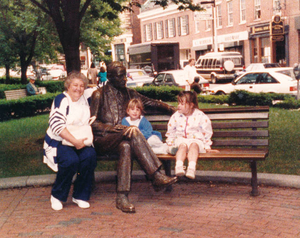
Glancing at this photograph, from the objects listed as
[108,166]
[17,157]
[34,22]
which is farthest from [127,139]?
[34,22]

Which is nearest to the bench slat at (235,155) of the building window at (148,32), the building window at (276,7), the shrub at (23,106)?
the shrub at (23,106)

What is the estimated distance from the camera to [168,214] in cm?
486

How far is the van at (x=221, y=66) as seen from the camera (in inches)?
1273

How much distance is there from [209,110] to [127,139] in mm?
1357

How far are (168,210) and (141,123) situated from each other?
3.72ft

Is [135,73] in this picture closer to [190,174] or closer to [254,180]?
[254,180]

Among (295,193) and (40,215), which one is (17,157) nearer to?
(40,215)

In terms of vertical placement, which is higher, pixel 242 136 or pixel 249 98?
pixel 242 136

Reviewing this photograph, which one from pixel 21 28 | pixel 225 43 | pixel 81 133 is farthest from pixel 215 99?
pixel 225 43

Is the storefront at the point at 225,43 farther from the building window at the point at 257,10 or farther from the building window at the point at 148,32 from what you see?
the building window at the point at 148,32

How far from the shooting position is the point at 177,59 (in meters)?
36.5

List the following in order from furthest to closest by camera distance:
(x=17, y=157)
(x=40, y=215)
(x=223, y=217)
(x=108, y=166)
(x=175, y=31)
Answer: (x=175, y=31) < (x=17, y=157) < (x=108, y=166) < (x=40, y=215) < (x=223, y=217)

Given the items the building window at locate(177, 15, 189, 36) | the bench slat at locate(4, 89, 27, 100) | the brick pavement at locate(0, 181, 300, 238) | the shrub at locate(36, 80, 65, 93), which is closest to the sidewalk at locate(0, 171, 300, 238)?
the brick pavement at locate(0, 181, 300, 238)

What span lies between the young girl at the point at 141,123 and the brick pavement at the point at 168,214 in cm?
57
